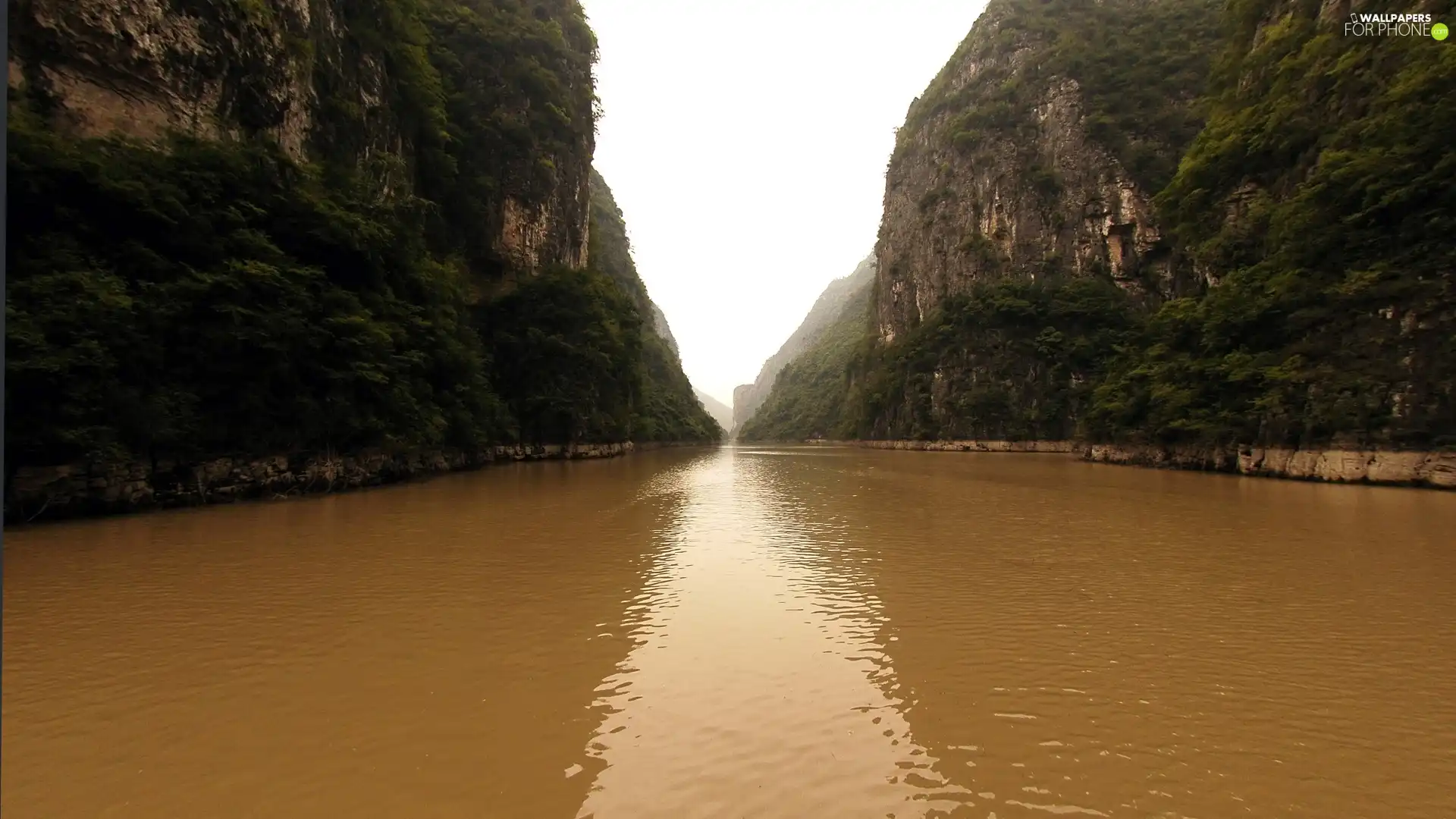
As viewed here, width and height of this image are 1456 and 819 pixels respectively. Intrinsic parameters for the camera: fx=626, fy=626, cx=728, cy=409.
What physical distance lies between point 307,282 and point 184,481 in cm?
556

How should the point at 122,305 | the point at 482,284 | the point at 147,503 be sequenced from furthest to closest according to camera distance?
the point at 482,284, the point at 147,503, the point at 122,305

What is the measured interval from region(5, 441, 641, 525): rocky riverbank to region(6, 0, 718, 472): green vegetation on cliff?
0.36 meters

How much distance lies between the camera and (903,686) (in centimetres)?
463

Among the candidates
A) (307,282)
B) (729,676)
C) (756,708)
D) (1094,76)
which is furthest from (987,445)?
(756,708)

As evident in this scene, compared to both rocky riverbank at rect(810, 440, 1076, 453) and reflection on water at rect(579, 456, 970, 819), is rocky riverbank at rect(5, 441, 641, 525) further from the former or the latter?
rocky riverbank at rect(810, 440, 1076, 453)

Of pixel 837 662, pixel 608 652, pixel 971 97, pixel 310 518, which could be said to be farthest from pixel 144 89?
pixel 971 97

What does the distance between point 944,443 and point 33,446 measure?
5455cm

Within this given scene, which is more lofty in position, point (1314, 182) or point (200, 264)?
point (1314, 182)

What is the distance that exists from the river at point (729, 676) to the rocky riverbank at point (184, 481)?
4.51 ft

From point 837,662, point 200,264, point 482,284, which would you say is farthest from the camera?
point 482,284

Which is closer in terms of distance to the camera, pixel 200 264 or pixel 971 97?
pixel 200 264

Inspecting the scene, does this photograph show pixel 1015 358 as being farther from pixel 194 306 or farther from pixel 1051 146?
pixel 194 306

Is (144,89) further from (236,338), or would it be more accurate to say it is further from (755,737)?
(755,737)

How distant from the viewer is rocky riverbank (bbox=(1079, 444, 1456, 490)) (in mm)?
16438
